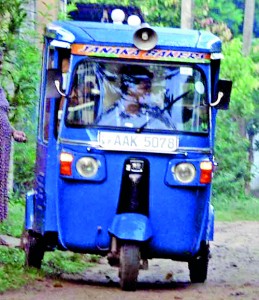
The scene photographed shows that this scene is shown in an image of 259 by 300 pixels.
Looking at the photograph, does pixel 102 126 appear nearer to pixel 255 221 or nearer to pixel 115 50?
pixel 115 50

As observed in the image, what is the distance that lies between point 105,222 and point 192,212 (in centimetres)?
84

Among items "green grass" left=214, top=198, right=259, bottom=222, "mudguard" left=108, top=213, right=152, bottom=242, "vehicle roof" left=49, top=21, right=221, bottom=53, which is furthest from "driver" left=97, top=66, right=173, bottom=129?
"green grass" left=214, top=198, right=259, bottom=222

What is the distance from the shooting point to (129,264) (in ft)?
37.6

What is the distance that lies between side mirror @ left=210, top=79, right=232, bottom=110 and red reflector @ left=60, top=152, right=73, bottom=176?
4.95 feet

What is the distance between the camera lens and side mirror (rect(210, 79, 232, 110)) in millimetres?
11992

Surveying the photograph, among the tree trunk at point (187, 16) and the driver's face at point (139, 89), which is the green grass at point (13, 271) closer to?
the driver's face at point (139, 89)

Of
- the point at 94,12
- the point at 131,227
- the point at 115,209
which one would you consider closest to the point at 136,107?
the point at 115,209

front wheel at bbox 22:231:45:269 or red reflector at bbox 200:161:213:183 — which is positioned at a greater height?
red reflector at bbox 200:161:213:183

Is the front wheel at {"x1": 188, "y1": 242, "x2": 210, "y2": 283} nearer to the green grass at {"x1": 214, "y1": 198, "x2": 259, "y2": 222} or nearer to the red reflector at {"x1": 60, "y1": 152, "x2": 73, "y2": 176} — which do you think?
the red reflector at {"x1": 60, "y1": 152, "x2": 73, "y2": 176}

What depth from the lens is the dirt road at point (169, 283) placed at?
36.9 ft

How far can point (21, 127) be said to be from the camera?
21141 mm

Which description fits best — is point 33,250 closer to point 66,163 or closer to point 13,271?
point 13,271

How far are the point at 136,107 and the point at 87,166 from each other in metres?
0.78

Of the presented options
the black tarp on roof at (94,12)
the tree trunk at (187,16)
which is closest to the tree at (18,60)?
the black tarp on roof at (94,12)
